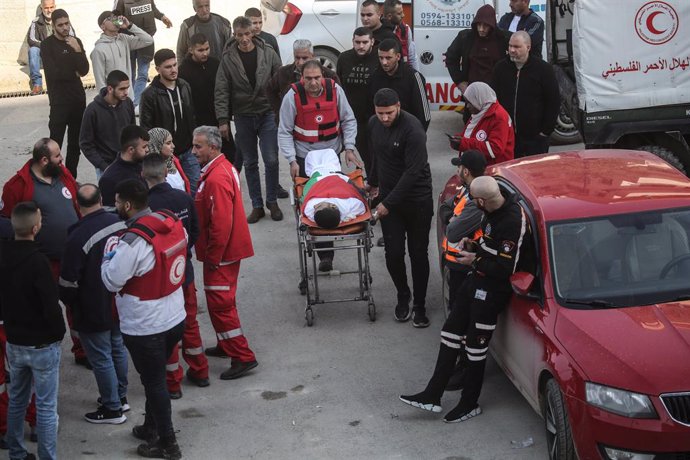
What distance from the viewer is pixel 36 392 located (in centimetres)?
686

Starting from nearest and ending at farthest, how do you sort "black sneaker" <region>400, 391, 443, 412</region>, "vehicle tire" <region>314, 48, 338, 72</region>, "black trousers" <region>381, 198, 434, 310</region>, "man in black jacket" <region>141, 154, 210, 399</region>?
"black sneaker" <region>400, 391, 443, 412</region>, "man in black jacket" <region>141, 154, 210, 399</region>, "black trousers" <region>381, 198, 434, 310</region>, "vehicle tire" <region>314, 48, 338, 72</region>

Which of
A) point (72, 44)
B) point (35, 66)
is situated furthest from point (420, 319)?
point (35, 66)

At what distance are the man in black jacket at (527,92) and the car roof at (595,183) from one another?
7.86ft

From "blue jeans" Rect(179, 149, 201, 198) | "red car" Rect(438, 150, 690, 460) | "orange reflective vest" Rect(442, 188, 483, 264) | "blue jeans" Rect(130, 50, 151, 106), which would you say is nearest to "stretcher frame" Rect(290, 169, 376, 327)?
"orange reflective vest" Rect(442, 188, 483, 264)

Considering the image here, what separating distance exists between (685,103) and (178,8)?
1129 cm

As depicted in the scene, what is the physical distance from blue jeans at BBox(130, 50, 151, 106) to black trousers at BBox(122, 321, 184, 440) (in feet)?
29.8

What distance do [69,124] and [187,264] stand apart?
5.27 m

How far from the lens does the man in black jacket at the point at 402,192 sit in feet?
29.6

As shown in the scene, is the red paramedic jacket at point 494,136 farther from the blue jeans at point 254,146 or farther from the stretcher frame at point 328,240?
the blue jeans at point 254,146

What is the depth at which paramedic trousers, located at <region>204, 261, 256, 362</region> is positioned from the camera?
8383 mm

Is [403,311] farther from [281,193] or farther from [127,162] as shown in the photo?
[281,193]

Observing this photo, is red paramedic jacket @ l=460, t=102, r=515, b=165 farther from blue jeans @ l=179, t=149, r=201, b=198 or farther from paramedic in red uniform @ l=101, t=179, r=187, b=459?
paramedic in red uniform @ l=101, t=179, r=187, b=459

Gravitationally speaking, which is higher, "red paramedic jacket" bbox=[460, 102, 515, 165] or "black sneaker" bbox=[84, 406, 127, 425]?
"red paramedic jacket" bbox=[460, 102, 515, 165]

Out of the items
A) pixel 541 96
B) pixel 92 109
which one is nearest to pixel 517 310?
pixel 541 96
